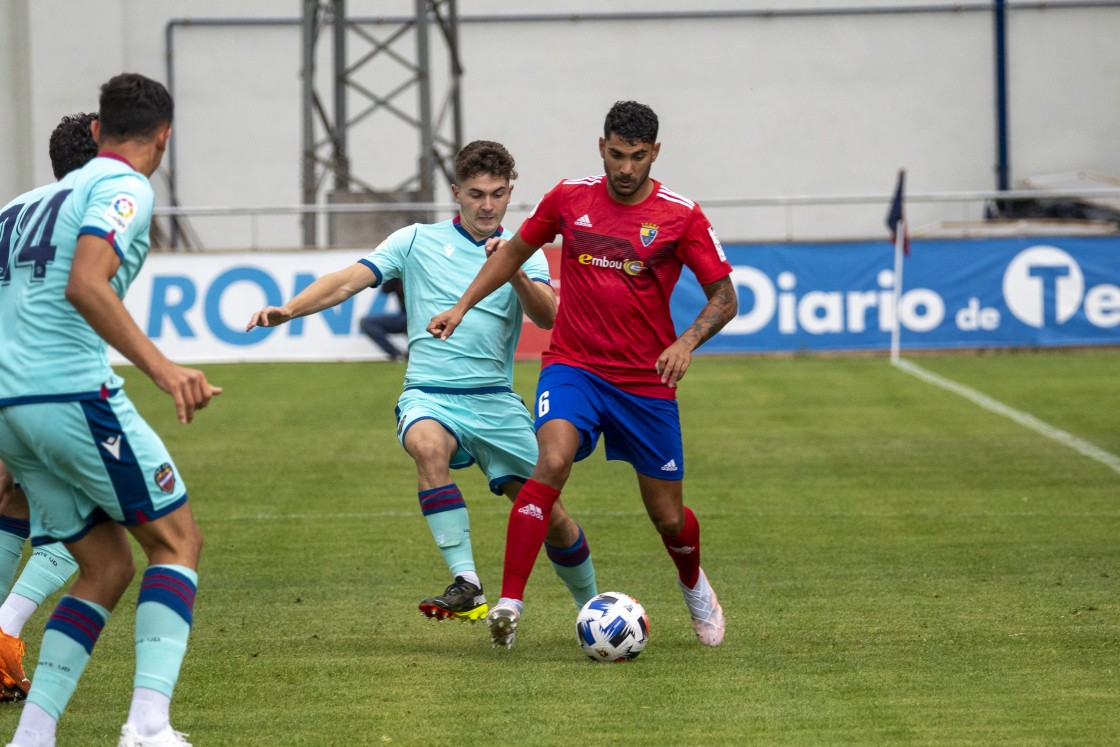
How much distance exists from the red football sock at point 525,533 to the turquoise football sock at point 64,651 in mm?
1903

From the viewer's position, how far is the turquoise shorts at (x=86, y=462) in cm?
443

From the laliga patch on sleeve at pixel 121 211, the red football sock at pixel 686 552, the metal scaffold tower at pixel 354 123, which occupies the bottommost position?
the red football sock at pixel 686 552

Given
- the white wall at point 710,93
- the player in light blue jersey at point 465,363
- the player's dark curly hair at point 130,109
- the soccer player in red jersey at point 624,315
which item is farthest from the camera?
the white wall at point 710,93

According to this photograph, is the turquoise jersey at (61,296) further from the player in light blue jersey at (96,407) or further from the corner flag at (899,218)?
the corner flag at (899,218)

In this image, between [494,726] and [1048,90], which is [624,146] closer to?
[494,726]

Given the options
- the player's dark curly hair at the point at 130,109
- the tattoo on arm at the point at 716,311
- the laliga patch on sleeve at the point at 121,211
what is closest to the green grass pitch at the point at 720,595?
the tattoo on arm at the point at 716,311

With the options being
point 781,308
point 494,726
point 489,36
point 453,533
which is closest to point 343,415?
point 781,308

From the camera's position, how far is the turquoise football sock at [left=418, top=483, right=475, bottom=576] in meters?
6.65

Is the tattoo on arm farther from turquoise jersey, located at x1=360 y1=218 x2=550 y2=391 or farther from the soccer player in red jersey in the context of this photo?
turquoise jersey, located at x1=360 y1=218 x2=550 y2=391

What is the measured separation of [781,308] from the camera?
69.4 ft

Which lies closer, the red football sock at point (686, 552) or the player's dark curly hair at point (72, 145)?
the player's dark curly hair at point (72, 145)

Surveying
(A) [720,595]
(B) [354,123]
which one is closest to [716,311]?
(A) [720,595]

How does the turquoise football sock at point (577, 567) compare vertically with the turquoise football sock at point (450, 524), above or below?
below

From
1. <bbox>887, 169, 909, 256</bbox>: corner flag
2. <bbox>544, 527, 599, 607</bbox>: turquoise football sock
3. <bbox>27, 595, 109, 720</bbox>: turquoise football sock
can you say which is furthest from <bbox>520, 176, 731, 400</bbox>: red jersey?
<bbox>887, 169, 909, 256</bbox>: corner flag
